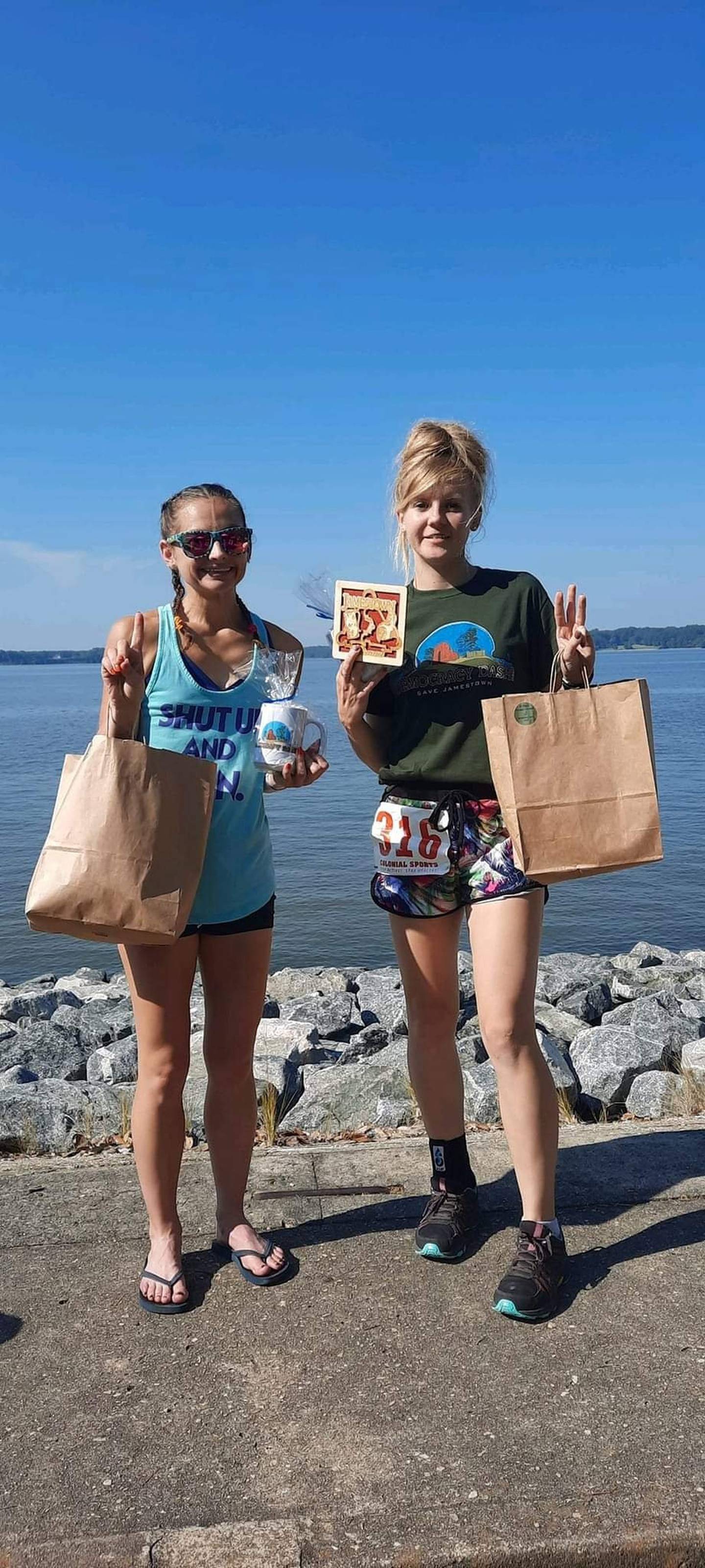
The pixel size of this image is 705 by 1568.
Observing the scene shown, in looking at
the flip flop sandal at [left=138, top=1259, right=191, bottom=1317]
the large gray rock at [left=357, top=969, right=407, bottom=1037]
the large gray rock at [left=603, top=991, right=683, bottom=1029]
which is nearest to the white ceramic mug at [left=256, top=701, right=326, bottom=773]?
the flip flop sandal at [left=138, top=1259, right=191, bottom=1317]

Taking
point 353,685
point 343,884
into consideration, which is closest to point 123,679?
point 353,685

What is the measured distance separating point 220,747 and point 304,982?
7523mm

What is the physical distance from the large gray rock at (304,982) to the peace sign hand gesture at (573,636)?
288 inches

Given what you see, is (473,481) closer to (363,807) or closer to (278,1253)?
(278,1253)

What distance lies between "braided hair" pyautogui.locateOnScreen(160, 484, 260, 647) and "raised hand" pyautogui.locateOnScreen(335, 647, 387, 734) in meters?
0.30

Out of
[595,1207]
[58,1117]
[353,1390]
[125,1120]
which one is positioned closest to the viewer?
[353,1390]

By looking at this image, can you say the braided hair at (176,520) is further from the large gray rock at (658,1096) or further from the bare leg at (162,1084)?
the large gray rock at (658,1096)

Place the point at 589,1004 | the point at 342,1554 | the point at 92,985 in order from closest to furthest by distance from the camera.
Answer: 1. the point at 342,1554
2. the point at 589,1004
3. the point at 92,985

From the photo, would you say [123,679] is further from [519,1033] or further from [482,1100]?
[482,1100]

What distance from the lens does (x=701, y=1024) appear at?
7.39 m

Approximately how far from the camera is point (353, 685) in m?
3.30

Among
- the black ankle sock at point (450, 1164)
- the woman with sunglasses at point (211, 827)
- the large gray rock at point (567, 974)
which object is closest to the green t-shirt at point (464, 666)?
the woman with sunglasses at point (211, 827)

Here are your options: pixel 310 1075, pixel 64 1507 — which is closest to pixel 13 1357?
pixel 64 1507

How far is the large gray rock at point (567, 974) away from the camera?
9.56m
